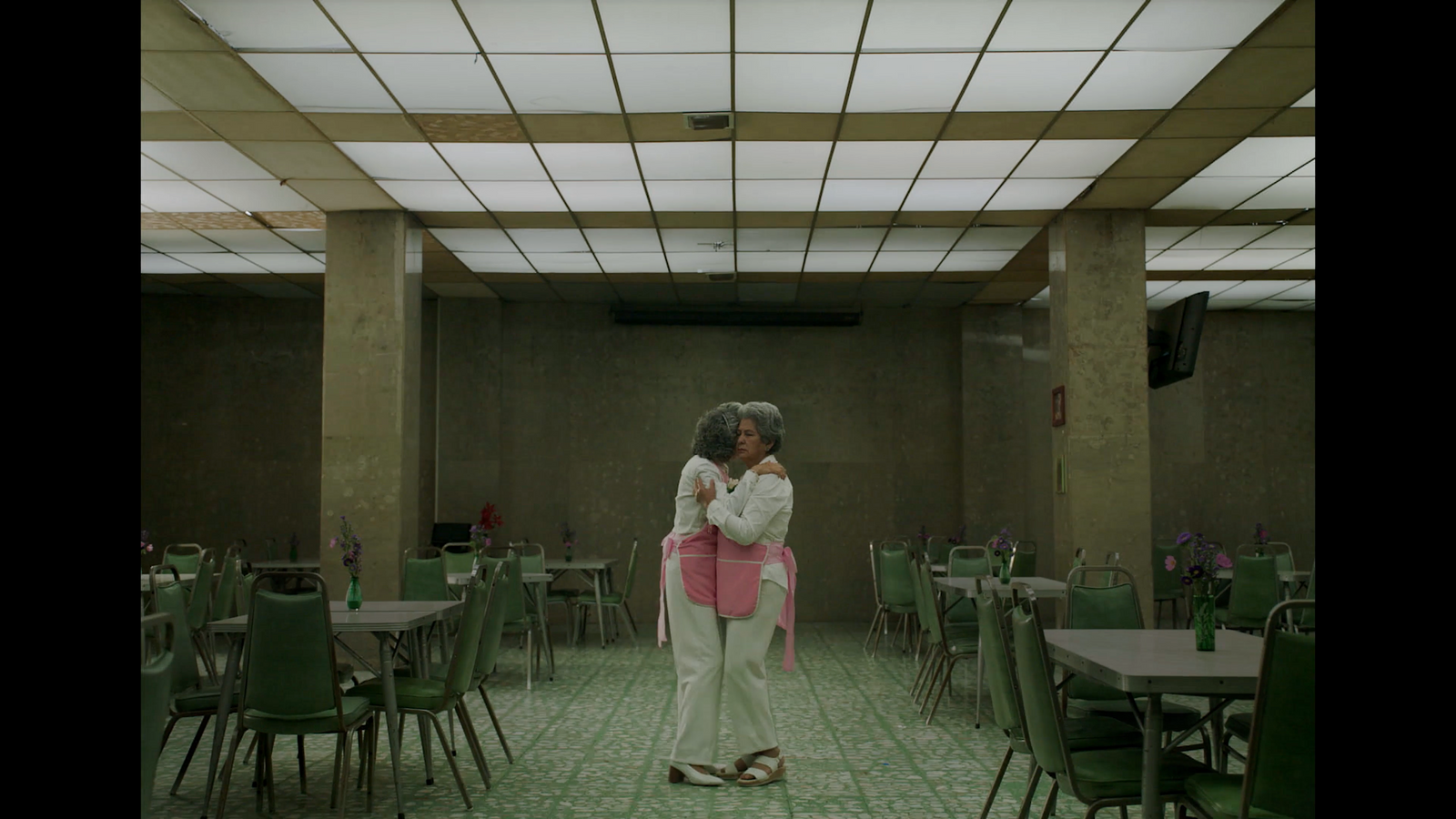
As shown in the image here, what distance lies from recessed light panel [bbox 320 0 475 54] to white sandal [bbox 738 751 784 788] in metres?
3.62

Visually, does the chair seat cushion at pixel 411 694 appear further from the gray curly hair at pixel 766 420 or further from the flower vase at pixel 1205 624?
the flower vase at pixel 1205 624

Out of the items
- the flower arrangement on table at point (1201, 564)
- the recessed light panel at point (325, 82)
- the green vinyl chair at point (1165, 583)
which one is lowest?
the green vinyl chair at point (1165, 583)

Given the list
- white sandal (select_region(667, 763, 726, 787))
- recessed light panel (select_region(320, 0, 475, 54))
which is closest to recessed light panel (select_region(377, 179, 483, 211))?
recessed light panel (select_region(320, 0, 475, 54))

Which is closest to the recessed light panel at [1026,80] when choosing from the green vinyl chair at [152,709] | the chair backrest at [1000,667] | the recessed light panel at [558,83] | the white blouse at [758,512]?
the recessed light panel at [558,83]

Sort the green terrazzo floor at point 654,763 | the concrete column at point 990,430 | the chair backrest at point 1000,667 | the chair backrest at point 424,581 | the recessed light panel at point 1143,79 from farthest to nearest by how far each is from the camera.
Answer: the concrete column at point 990,430 < the chair backrest at point 424,581 < the recessed light panel at point 1143,79 < the green terrazzo floor at point 654,763 < the chair backrest at point 1000,667

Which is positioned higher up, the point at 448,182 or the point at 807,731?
the point at 448,182

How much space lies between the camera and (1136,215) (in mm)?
8508

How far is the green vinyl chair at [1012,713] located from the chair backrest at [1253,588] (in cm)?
407

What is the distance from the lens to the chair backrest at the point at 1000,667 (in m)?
3.33

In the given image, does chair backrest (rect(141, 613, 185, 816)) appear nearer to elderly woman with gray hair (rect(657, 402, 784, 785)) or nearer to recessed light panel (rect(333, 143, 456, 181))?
elderly woman with gray hair (rect(657, 402, 784, 785))

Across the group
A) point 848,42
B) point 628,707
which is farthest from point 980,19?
point 628,707

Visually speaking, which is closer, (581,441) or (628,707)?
(628,707)
